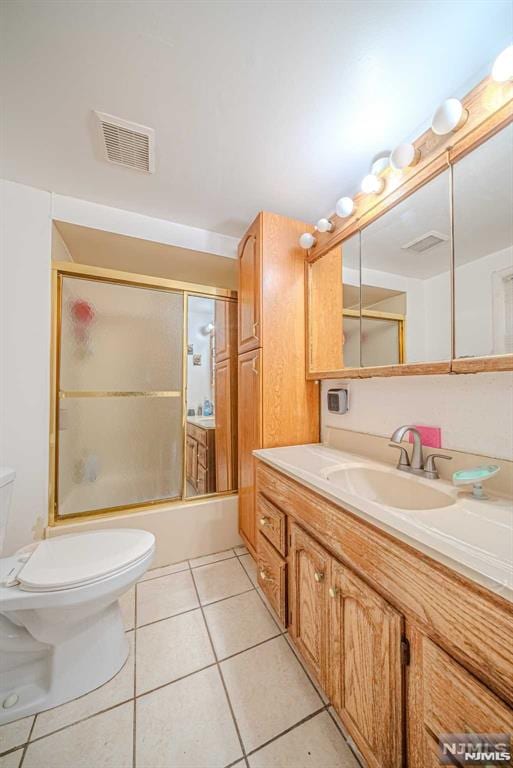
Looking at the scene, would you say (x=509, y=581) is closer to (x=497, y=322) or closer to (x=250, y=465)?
(x=497, y=322)

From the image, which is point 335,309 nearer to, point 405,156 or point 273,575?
point 405,156

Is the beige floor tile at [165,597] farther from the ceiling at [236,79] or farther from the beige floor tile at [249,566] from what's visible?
the ceiling at [236,79]

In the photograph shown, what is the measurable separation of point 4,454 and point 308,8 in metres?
2.17

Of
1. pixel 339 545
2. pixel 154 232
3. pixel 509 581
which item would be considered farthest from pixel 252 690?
pixel 154 232

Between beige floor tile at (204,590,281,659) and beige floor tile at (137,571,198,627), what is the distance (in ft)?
0.46

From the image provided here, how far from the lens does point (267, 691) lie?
100 cm

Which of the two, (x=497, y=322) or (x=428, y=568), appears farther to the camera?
(x=497, y=322)

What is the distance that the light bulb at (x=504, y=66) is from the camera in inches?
27.5

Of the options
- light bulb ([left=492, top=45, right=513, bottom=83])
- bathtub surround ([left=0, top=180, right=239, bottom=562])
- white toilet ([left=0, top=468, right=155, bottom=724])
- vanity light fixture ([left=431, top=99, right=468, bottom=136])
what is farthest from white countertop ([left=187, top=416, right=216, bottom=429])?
light bulb ([left=492, top=45, right=513, bottom=83])

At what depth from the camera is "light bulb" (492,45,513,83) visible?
2.29 feet

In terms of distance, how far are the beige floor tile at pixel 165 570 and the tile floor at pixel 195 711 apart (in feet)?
0.90

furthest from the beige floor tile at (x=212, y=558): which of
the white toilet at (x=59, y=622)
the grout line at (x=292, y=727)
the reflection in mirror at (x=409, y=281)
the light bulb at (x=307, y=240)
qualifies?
the light bulb at (x=307, y=240)

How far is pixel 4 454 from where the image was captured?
1441mm

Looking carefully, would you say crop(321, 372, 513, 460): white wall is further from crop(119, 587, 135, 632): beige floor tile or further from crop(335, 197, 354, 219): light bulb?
crop(119, 587, 135, 632): beige floor tile
